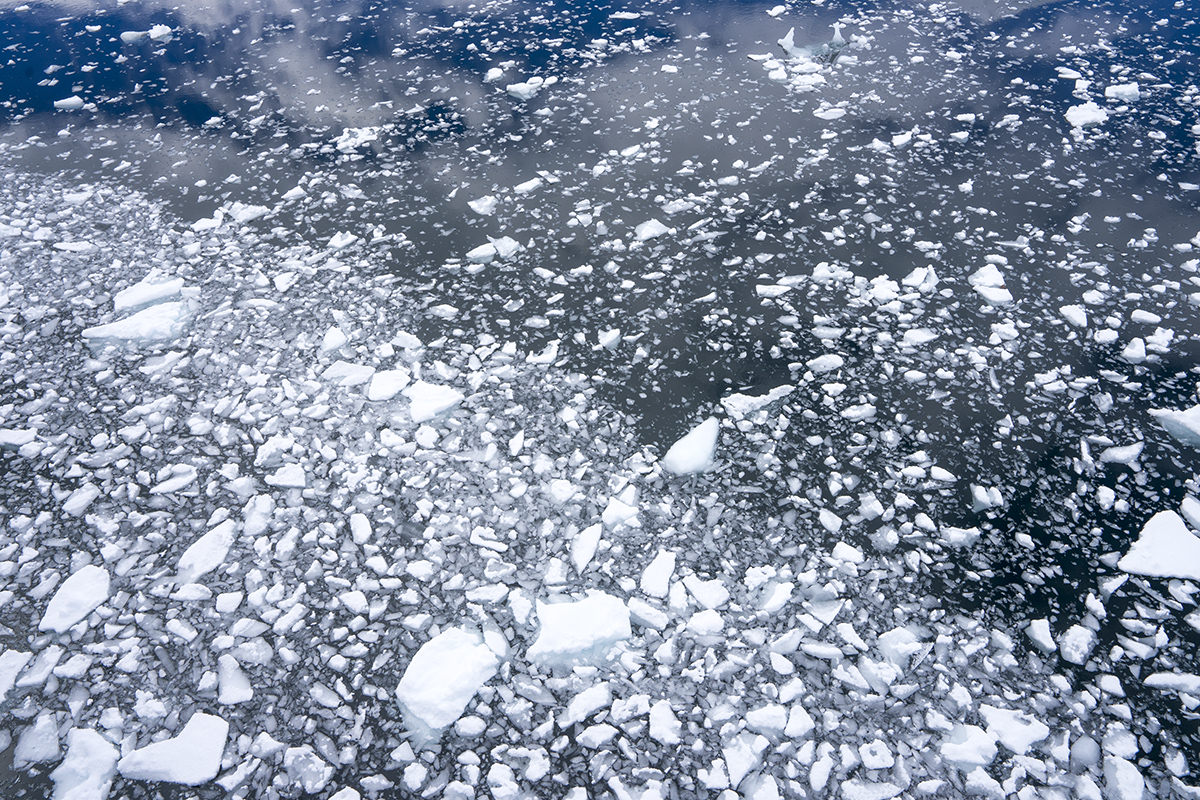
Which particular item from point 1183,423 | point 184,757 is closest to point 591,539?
point 184,757

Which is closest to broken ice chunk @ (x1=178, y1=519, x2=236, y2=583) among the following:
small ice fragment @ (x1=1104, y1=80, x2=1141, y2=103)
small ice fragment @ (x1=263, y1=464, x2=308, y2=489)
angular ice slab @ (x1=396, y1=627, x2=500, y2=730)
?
small ice fragment @ (x1=263, y1=464, x2=308, y2=489)

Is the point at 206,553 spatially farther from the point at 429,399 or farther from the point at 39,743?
the point at 429,399

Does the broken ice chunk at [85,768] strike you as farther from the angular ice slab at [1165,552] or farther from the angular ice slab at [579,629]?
the angular ice slab at [1165,552]

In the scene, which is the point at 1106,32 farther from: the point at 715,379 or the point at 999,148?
the point at 715,379

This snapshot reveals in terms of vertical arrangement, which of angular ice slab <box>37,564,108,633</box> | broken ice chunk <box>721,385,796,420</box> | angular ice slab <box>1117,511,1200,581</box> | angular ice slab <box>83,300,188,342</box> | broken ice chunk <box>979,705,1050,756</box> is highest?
angular ice slab <box>83,300,188,342</box>

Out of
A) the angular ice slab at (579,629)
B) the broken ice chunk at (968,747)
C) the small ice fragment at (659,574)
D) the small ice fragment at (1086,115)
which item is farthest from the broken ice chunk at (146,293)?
the small ice fragment at (1086,115)

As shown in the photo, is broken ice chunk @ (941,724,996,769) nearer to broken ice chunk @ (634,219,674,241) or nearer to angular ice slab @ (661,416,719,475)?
angular ice slab @ (661,416,719,475)

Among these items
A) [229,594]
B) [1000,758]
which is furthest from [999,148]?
[229,594]
